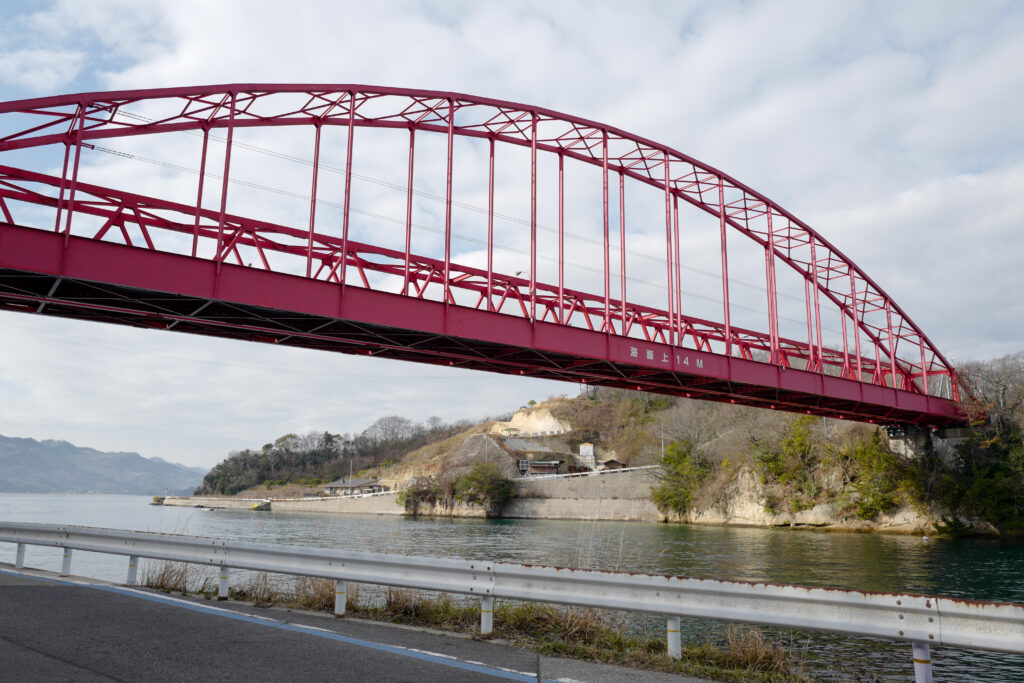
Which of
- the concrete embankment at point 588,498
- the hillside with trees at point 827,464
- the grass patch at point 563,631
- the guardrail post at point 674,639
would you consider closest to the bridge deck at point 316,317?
the grass patch at point 563,631

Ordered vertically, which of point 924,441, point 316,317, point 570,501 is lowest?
point 570,501

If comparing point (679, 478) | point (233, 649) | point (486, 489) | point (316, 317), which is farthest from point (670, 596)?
point (486, 489)

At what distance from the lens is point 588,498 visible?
81.2 m

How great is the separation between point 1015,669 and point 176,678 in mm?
12035

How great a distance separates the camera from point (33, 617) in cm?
824

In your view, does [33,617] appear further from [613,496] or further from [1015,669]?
[613,496]

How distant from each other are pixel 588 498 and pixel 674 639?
2986 inches

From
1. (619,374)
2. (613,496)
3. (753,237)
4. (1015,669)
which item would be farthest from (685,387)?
(613,496)

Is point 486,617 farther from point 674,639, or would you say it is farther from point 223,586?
point 223,586

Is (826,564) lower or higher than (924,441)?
lower

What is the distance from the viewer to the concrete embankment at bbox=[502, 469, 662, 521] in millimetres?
76562

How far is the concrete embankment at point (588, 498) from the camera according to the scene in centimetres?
7656

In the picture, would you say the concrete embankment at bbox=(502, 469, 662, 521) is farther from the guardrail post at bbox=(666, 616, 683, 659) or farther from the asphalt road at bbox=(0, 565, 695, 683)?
the guardrail post at bbox=(666, 616, 683, 659)

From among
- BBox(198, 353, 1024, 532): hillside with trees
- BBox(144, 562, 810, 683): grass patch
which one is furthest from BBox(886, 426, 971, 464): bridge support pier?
BBox(144, 562, 810, 683): grass patch
